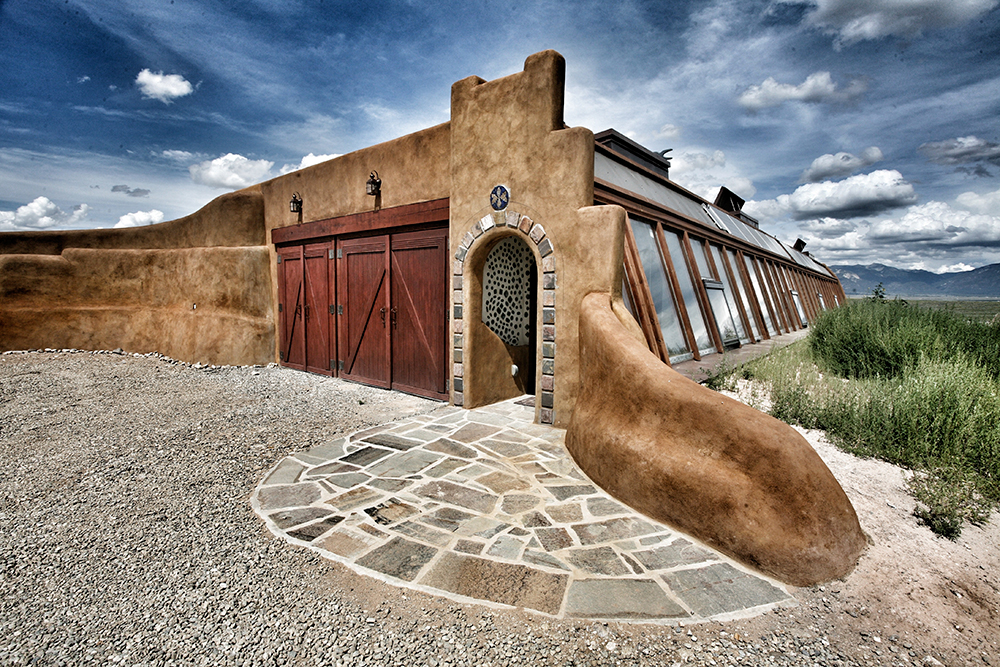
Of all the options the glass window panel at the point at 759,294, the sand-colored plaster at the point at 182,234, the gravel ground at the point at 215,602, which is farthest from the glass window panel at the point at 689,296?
the sand-colored plaster at the point at 182,234

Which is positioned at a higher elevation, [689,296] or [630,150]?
[630,150]

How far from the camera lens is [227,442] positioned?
4891 mm

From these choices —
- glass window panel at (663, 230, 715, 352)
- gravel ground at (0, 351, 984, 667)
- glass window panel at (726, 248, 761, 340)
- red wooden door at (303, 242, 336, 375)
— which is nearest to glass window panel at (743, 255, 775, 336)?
glass window panel at (726, 248, 761, 340)

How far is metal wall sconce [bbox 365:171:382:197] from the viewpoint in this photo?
7.16 metres

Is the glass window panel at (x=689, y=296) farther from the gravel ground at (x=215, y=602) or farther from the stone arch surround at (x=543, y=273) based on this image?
the gravel ground at (x=215, y=602)

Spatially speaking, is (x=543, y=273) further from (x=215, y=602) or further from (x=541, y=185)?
(x=215, y=602)

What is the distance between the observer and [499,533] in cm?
314

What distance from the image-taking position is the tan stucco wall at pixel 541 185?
16.5 ft

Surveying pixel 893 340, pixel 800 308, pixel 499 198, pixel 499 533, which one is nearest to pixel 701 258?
pixel 893 340

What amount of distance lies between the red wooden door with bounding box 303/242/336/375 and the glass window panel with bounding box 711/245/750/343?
7.19 metres

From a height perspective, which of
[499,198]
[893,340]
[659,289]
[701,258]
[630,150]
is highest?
[630,150]

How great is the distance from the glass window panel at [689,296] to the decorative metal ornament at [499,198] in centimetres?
279

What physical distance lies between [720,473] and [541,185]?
11.9 feet

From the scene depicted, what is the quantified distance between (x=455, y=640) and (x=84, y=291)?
12433 mm
